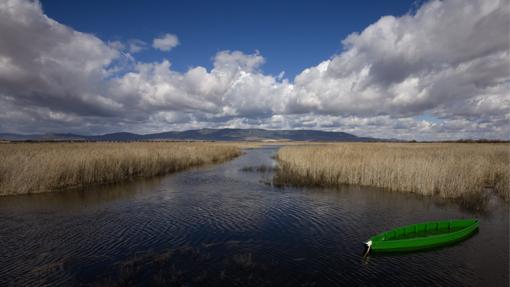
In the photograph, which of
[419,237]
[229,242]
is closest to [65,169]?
[229,242]

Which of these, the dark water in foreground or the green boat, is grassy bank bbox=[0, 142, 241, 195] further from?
the green boat

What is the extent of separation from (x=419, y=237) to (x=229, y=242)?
636 centimetres

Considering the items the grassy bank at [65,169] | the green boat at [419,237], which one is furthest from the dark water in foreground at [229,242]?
the grassy bank at [65,169]

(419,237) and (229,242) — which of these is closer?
(419,237)

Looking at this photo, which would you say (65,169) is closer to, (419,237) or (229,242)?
(229,242)

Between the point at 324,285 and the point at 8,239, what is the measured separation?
34.1 feet

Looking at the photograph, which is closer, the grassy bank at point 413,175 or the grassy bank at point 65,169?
the grassy bank at point 413,175

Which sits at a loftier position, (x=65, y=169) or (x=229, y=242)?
(x=65, y=169)

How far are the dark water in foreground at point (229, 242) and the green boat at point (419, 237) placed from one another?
275 millimetres

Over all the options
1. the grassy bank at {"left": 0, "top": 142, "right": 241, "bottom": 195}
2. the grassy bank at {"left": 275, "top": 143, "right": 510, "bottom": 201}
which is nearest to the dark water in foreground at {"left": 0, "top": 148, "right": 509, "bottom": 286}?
the grassy bank at {"left": 0, "top": 142, "right": 241, "bottom": 195}

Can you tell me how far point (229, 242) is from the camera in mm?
9375

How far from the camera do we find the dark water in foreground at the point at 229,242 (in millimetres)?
7145

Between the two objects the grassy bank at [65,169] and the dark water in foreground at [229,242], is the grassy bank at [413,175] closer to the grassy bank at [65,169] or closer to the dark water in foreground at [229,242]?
the dark water in foreground at [229,242]

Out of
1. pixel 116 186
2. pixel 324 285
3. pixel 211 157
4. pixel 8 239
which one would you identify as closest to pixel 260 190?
pixel 116 186
